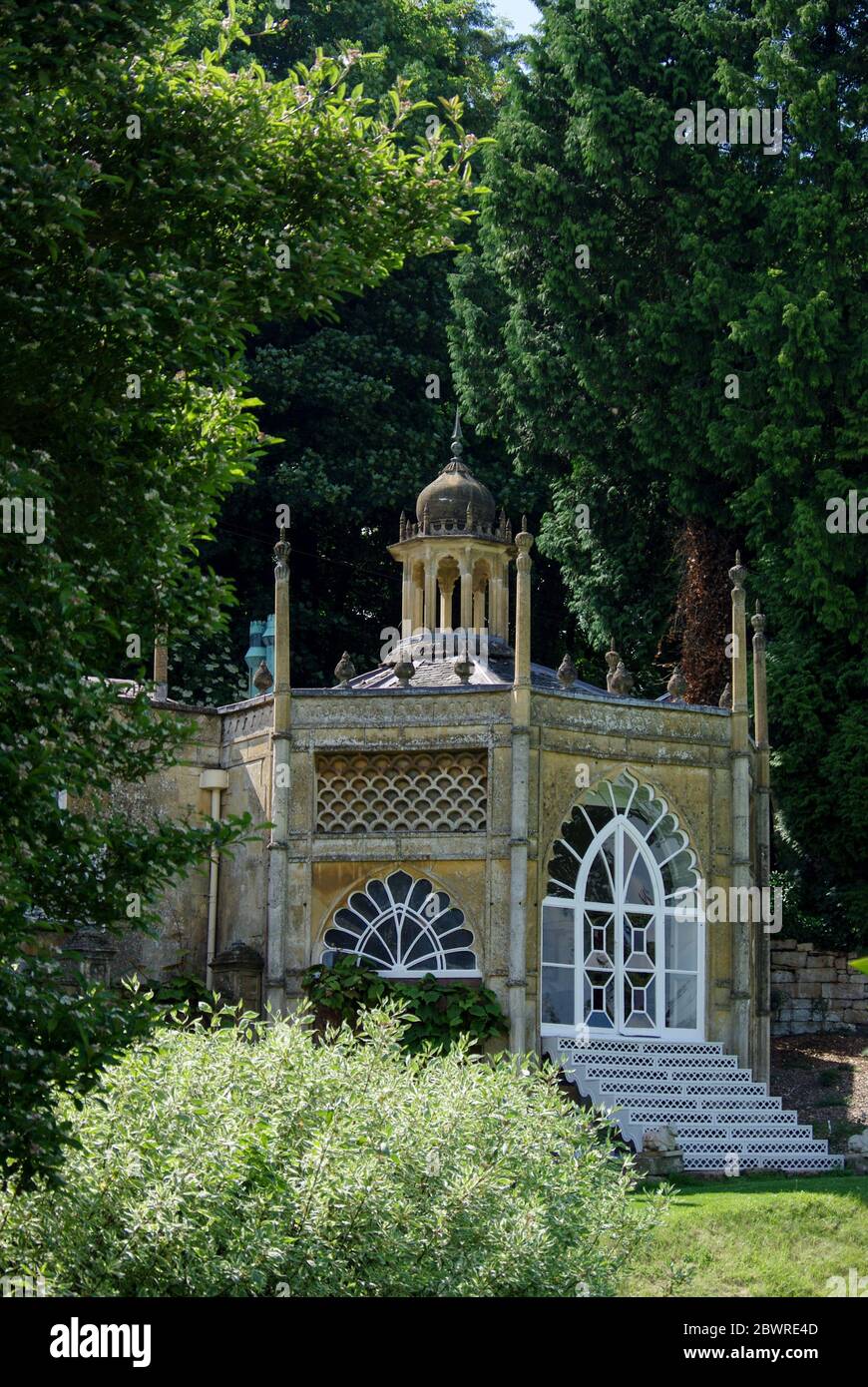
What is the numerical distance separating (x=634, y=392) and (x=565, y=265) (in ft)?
8.27

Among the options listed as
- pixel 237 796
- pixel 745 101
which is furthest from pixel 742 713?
pixel 745 101

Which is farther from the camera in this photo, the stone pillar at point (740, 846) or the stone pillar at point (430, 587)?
the stone pillar at point (430, 587)

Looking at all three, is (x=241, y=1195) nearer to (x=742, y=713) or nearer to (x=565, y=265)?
(x=742, y=713)

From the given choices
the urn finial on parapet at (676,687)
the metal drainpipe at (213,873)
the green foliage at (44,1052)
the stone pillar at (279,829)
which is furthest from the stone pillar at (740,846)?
the green foliage at (44,1052)

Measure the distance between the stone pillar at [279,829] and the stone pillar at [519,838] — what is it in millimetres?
2728

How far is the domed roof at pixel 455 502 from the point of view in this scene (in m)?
28.5

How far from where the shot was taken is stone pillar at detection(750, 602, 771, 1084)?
25281 millimetres

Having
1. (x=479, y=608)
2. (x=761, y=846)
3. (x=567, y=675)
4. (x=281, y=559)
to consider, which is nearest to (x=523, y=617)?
(x=567, y=675)

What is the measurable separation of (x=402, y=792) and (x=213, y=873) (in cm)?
271

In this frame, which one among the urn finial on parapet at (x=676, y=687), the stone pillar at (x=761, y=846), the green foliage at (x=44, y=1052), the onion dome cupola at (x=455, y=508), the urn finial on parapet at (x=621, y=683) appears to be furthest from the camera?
the onion dome cupola at (x=455, y=508)

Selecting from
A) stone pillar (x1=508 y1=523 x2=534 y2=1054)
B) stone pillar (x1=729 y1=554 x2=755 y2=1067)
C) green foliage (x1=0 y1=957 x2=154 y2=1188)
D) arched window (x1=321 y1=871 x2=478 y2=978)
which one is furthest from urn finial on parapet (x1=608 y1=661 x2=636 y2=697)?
green foliage (x1=0 y1=957 x2=154 y2=1188)

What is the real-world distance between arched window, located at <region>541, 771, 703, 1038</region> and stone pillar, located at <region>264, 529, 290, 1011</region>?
3.13 m

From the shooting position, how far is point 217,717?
Result: 2628 centimetres

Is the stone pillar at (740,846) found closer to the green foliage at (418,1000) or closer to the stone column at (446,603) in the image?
the green foliage at (418,1000)
